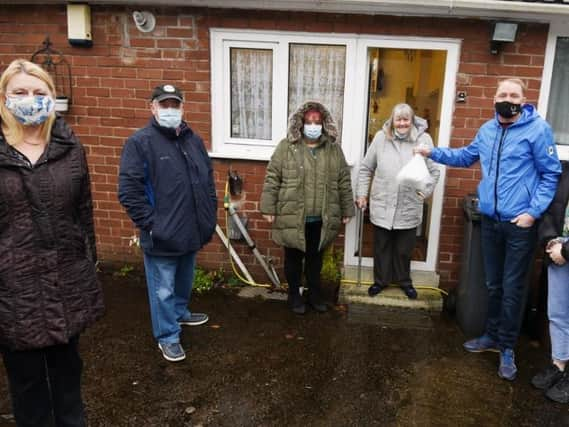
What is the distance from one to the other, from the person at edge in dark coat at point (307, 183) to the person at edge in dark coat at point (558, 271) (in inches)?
63.9

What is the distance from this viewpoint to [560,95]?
4695mm

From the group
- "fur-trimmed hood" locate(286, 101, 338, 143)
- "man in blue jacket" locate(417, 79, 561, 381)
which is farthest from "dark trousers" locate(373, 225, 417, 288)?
"fur-trimmed hood" locate(286, 101, 338, 143)

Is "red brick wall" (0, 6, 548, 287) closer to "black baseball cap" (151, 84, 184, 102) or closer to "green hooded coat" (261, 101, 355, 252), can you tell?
"green hooded coat" (261, 101, 355, 252)

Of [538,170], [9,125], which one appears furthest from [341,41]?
[9,125]

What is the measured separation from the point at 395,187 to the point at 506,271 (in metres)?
1.20

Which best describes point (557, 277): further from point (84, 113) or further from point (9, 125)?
point (84, 113)

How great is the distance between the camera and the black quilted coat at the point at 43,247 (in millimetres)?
2254

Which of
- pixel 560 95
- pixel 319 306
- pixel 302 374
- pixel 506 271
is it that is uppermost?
pixel 560 95

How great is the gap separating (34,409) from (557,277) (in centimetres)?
317

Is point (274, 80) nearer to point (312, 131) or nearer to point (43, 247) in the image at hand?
point (312, 131)

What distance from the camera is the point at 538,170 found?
343 centimetres

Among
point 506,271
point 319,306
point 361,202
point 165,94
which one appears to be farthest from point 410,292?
point 165,94

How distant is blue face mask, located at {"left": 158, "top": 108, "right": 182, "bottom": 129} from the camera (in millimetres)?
A: 3486

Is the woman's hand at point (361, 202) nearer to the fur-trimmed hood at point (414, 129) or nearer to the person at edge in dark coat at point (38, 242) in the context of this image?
the fur-trimmed hood at point (414, 129)
